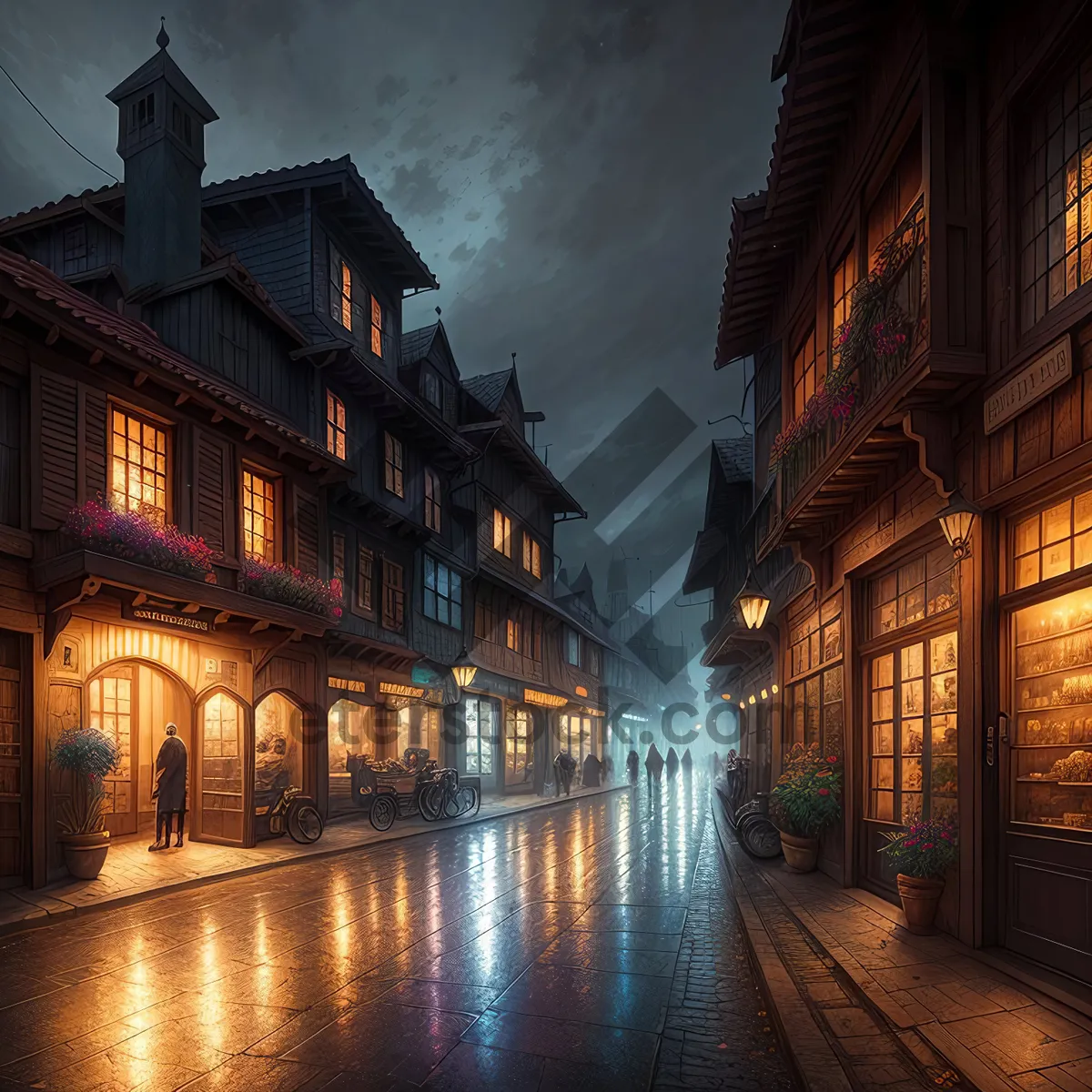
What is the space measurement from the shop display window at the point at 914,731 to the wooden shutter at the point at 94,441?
36.5 ft

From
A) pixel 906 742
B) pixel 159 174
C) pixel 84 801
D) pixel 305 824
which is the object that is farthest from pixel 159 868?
pixel 159 174

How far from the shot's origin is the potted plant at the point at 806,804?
1169 centimetres

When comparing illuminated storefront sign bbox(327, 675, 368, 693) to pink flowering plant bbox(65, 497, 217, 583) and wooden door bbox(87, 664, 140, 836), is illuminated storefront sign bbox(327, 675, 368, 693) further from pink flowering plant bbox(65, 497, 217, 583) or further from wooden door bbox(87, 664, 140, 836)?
pink flowering plant bbox(65, 497, 217, 583)

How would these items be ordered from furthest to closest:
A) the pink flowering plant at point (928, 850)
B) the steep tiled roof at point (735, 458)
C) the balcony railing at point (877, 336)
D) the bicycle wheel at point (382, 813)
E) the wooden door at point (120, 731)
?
the steep tiled roof at point (735, 458) < the bicycle wheel at point (382, 813) < the wooden door at point (120, 731) < the balcony railing at point (877, 336) < the pink flowering plant at point (928, 850)

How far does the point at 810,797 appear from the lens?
11789 millimetres

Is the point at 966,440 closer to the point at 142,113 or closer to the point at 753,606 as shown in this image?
the point at 753,606

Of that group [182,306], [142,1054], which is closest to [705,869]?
[142,1054]

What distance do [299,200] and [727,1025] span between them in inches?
811

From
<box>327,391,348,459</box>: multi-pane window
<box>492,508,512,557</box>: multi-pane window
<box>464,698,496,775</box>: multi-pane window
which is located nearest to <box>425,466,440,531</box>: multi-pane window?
<box>492,508,512,557</box>: multi-pane window

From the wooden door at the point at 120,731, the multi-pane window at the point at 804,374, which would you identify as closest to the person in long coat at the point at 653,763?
the wooden door at the point at 120,731

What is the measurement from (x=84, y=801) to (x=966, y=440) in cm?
1154

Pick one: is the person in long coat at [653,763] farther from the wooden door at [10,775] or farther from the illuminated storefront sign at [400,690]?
the wooden door at [10,775]

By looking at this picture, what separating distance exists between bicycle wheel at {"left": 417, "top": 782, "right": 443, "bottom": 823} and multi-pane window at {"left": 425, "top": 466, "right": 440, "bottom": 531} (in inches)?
299

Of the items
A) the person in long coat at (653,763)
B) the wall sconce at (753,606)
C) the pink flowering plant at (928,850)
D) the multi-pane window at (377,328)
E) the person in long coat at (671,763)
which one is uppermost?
the multi-pane window at (377,328)
